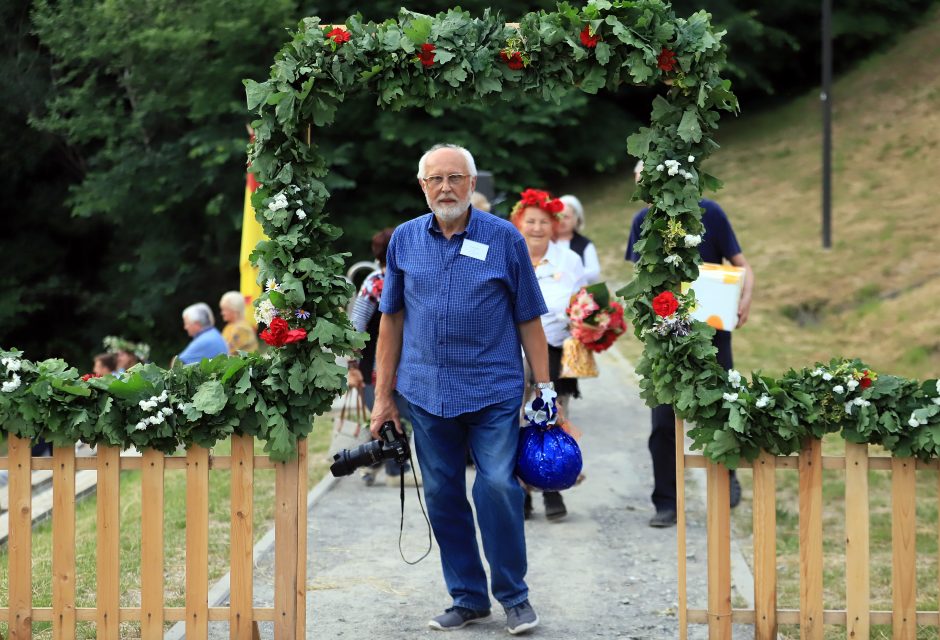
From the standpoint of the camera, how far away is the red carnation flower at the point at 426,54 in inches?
190

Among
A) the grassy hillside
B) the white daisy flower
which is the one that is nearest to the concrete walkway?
the white daisy flower

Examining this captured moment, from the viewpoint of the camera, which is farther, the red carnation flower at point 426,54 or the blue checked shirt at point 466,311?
the blue checked shirt at point 466,311

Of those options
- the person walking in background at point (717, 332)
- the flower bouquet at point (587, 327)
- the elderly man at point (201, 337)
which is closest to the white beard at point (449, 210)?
the person walking in background at point (717, 332)

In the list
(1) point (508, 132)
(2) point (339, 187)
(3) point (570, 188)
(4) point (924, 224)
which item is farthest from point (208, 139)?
(4) point (924, 224)

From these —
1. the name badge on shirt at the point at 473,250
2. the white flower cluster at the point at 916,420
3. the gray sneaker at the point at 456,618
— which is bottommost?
the gray sneaker at the point at 456,618

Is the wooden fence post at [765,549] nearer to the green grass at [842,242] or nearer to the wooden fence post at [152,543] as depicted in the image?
the green grass at [842,242]

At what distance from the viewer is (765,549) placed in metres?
4.81

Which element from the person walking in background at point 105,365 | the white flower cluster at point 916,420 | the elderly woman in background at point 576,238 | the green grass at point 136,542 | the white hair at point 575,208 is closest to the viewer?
the white flower cluster at point 916,420

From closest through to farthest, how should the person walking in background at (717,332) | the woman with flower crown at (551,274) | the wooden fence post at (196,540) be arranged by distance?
the wooden fence post at (196,540)
the person walking in background at (717,332)
the woman with flower crown at (551,274)

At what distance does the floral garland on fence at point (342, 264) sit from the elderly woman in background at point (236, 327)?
6.11m

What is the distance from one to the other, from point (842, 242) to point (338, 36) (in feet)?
52.0

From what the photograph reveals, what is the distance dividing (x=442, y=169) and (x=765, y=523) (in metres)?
1.93

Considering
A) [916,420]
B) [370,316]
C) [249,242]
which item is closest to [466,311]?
[916,420]

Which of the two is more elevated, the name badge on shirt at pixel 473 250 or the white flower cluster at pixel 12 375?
the name badge on shirt at pixel 473 250
